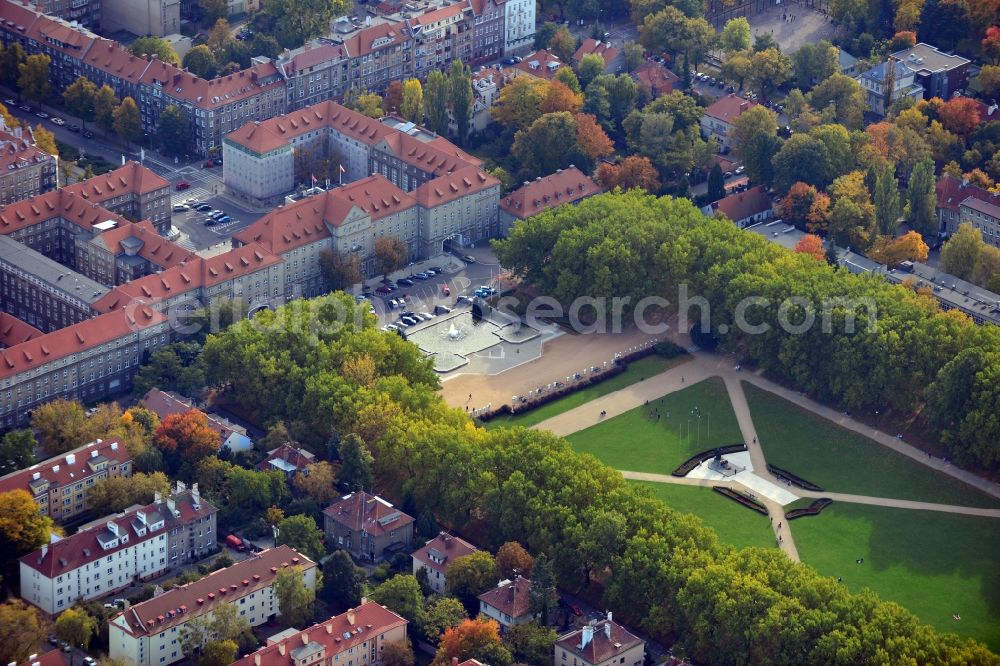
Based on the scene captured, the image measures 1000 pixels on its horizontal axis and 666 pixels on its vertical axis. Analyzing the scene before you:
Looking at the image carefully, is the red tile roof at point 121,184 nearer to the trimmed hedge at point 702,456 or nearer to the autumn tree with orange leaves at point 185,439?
the autumn tree with orange leaves at point 185,439

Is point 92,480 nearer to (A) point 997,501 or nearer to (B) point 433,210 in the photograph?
(B) point 433,210

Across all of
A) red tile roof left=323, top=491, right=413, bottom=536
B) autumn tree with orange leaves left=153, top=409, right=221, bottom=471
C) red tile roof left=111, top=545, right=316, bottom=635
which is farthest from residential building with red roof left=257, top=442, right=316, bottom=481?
red tile roof left=111, top=545, right=316, bottom=635

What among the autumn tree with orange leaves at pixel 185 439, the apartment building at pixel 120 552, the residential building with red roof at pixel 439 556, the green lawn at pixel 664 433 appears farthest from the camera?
the green lawn at pixel 664 433

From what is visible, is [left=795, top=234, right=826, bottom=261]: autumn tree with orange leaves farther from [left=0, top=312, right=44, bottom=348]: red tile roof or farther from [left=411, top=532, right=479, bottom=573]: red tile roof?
[left=0, top=312, right=44, bottom=348]: red tile roof

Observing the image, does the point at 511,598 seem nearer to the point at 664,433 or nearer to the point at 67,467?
the point at 664,433

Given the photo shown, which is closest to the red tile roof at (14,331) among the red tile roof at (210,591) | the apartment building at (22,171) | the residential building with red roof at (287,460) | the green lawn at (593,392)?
A: the apartment building at (22,171)

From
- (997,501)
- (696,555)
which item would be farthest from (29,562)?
(997,501)
